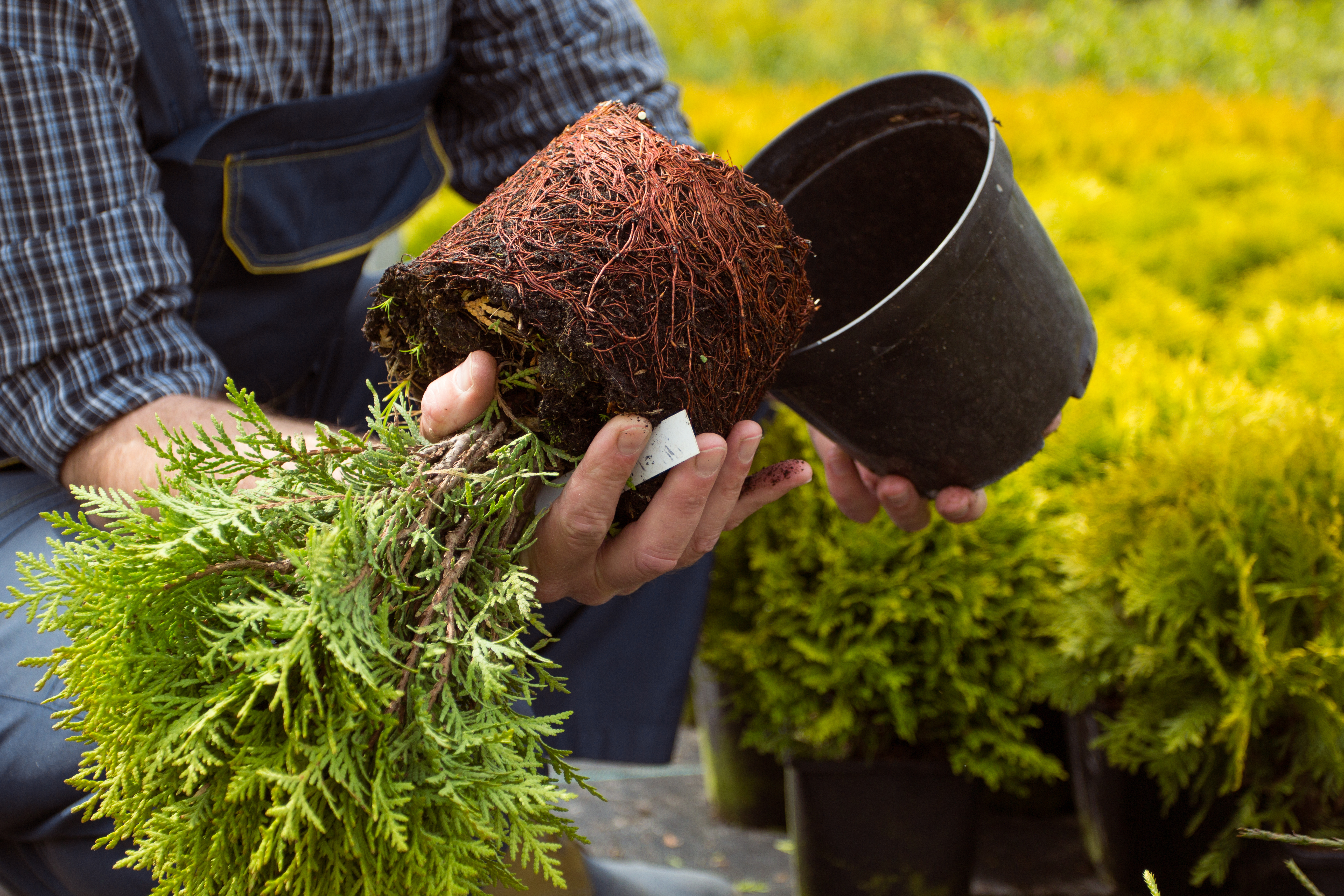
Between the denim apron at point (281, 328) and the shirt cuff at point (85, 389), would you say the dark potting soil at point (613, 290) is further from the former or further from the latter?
the denim apron at point (281, 328)

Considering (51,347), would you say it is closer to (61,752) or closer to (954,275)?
(61,752)

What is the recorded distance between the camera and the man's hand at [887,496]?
173 centimetres

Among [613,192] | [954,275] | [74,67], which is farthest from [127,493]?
[954,275]

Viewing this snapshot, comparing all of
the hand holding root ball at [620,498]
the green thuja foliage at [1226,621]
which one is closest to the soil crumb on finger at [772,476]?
the hand holding root ball at [620,498]

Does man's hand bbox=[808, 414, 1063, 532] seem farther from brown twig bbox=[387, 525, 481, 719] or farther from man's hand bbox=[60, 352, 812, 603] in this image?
brown twig bbox=[387, 525, 481, 719]

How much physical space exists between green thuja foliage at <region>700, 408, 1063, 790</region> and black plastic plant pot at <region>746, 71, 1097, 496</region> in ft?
2.18

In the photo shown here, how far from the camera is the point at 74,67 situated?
1649mm

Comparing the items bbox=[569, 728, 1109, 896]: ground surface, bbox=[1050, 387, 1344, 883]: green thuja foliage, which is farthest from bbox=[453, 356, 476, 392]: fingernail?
bbox=[569, 728, 1109, 896]: ground surface

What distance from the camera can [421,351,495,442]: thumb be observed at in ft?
4.10

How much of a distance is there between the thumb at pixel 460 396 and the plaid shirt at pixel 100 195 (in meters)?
0.67

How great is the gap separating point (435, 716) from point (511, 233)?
0.61 m

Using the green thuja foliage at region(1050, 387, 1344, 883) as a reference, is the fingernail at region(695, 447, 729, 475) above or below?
above

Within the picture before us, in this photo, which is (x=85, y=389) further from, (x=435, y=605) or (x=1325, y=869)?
(x=1325, y=869)

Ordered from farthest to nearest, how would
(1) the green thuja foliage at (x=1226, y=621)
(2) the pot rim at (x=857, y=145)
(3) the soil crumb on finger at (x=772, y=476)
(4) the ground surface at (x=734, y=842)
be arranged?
1. (4) the ground surface at (x=734, y=842)
2. (1) the green thuja foliage at (x=1226, y=621)
3. (3) the soil crumb on finger at (x=772, y=476)
4. (2) the pot rim at (x=857, y=145)
